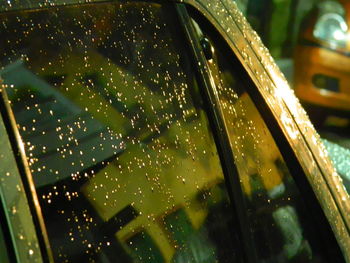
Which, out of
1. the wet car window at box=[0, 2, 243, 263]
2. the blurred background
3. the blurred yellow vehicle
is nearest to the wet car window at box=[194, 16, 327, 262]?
the wet car window at box=[0, 2, 243, 263]

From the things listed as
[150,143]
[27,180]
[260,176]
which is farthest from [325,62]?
[27,180]

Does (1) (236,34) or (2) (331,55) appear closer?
(1) (236,34)

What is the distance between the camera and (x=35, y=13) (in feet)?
4.05

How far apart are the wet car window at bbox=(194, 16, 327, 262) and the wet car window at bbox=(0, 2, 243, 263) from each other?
0.10 meters

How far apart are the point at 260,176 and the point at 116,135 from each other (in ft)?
1.83

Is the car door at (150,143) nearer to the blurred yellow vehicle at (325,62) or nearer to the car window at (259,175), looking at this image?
the car window at (259,175)

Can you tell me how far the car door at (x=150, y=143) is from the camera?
1191mm

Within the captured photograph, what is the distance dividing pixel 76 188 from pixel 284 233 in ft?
2.56

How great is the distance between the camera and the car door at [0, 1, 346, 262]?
1.19m

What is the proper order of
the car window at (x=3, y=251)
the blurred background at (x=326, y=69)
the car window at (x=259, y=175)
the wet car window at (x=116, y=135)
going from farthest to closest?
the blurred background at (x=326, y=69)
the car window at (x=259, y=175)
the wet car window at (x=116, y=135)
the car window at (x=3, y=251)

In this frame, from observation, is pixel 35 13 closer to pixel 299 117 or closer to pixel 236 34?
pixel 236 34

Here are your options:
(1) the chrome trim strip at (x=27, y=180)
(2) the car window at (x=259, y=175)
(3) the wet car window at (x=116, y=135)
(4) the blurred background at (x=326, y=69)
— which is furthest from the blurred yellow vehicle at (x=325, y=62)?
(1) the chrome trim strip at (x=27, y=180)

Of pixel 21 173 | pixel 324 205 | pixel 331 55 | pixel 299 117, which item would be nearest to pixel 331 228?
pixel 324 205

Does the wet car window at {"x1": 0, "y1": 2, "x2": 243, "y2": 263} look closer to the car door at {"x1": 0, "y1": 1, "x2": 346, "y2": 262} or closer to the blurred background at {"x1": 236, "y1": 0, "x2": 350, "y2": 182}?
the car door at {"x1": 0, "y1": 1, "x2": 346, "y2": 262}
